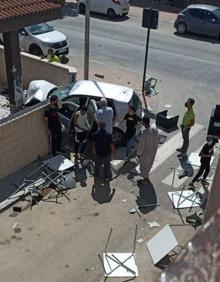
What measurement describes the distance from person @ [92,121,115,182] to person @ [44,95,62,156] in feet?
4.08

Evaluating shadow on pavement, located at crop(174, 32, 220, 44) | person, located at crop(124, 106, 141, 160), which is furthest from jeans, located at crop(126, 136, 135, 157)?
shadow on pavement, located at crop(174, 32, 220, 44)

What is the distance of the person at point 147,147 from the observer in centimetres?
898

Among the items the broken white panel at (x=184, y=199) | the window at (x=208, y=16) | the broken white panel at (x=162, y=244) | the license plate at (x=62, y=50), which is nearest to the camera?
the broken white panel at (x=162, y=244)

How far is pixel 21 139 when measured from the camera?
31.7ft

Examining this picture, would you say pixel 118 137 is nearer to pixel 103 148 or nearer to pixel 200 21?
pixel 103 148

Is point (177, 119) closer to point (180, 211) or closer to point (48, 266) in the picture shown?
point (180, 211)

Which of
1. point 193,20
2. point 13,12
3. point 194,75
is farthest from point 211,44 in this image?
point 13,12

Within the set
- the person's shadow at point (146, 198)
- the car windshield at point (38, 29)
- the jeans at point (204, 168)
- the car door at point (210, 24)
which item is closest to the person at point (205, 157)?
the jeans at point (204, 168)

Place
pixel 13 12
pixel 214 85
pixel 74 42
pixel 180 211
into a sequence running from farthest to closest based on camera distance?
pixel 74 42, pixel 214 85, pixel 13 12, pixel 180 211

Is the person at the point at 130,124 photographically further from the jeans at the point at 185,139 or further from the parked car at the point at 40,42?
the parked car at the point at 40,42

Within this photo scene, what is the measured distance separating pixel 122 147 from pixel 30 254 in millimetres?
4278

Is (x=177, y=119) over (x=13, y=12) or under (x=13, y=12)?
under

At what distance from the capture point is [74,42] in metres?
19.9

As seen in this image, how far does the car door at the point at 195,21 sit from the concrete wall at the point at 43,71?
10.0 m
